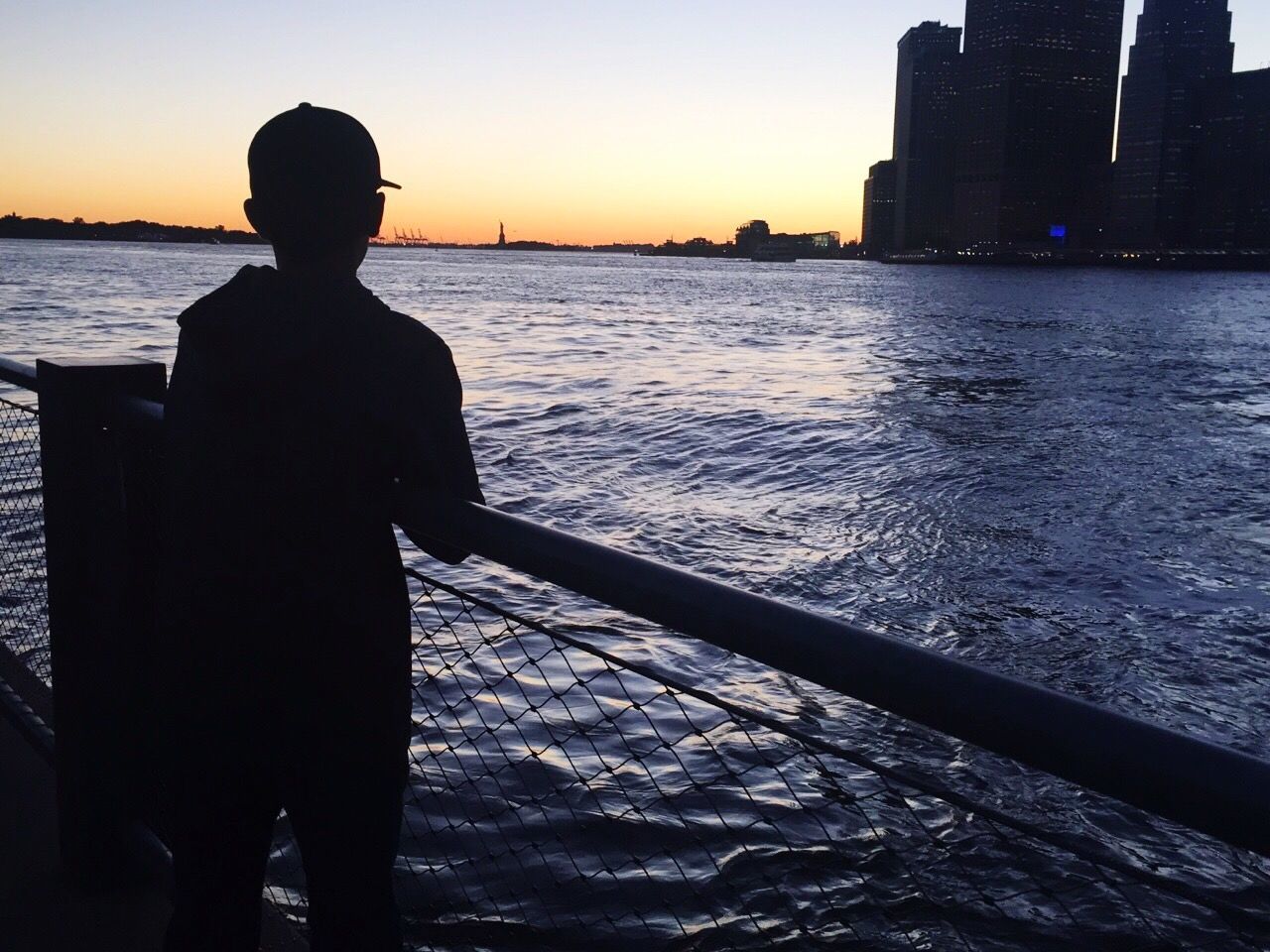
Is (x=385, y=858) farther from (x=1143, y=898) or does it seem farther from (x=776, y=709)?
(x=776, y=709)

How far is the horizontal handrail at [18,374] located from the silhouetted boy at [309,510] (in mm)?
1425

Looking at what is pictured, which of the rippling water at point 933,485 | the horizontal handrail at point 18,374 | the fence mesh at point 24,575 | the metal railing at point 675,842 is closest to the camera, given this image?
the metal railing at point 675,842

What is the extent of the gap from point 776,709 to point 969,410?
18.1 m

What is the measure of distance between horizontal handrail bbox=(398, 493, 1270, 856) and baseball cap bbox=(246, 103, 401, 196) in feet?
2.26

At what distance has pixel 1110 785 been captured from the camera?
0.99 m

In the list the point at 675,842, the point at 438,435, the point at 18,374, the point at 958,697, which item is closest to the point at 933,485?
the point at 675,842

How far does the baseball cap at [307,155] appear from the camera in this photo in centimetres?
166

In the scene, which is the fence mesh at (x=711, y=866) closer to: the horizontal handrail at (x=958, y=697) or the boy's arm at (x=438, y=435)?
the boy's arm at (x=438, y=435)

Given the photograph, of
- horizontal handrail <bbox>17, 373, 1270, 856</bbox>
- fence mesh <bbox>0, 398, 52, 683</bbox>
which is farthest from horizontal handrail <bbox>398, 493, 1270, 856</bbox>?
fence mesh <bbox>0, 398, 52, 683</bbox>

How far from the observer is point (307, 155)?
1662 millimetres

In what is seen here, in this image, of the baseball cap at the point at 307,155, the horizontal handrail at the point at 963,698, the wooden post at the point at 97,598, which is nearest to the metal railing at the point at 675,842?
the horizontal handrail at the point at 963,698

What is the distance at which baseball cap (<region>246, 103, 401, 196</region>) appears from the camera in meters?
1.66

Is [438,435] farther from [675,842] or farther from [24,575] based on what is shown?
[24,575]

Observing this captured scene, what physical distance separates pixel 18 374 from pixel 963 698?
3024mm
